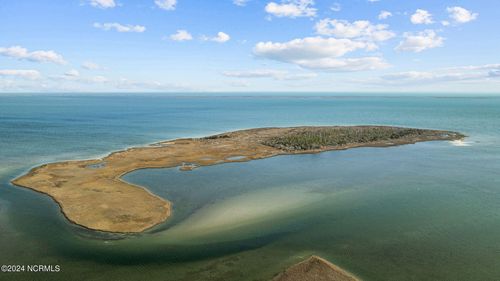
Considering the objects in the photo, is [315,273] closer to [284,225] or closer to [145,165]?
[284,225]

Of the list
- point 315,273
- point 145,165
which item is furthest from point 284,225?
point 145,165

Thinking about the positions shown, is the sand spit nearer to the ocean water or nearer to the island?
the ocean water

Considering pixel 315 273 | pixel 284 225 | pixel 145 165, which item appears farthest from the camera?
pixel 145 165

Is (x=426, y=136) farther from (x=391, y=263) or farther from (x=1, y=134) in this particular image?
(x=1, y=134)

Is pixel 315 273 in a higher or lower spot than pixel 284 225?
lower

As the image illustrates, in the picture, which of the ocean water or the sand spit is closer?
the sand spit

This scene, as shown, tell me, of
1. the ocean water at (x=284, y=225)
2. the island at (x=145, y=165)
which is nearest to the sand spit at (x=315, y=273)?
the ocean water at (x=284, y=225)

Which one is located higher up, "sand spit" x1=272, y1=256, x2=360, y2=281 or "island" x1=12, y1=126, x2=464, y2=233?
"island" x1=12, y1=126, x2=464, y2=233

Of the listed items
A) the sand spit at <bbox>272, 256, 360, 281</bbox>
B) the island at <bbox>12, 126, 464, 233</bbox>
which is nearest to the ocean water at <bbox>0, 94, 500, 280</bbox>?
the sand spit at <bbox>272, 256, 360, 281</bbox>
